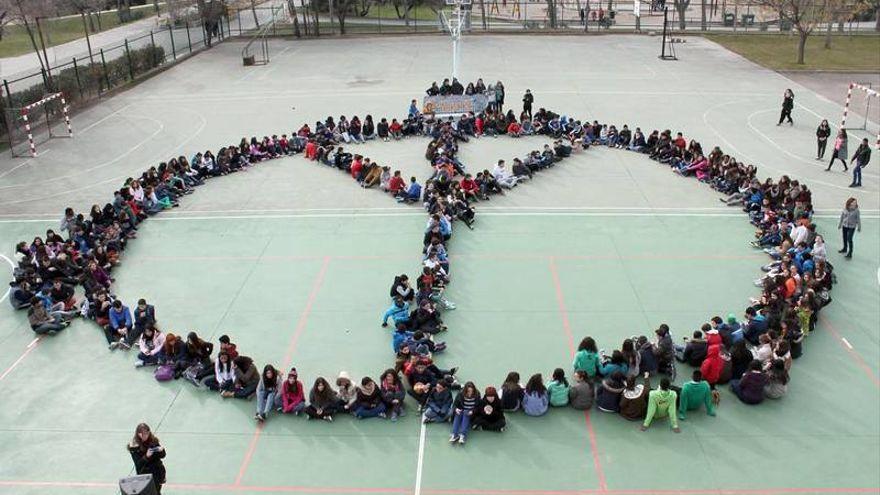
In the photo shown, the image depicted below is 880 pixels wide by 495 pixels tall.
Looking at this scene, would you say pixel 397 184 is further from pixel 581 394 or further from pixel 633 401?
pixel 633 401

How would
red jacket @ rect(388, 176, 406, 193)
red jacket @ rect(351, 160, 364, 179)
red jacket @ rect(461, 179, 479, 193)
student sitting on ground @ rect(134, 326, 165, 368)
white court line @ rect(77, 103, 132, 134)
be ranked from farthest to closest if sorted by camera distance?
white court line @ rect(77, 103, 132, 134) < red jacket @ rect(351, 160, 364, 179) < red jacket @ rect(388, 176, 406, 193) < red jacket @ rect(461, 179, 479, 193) < student sitting on ground @ rect(134, 326, 165, 368)

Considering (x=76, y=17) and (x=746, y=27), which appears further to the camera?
(x=76, y=17)

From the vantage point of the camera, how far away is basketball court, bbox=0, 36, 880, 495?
41.4 ft

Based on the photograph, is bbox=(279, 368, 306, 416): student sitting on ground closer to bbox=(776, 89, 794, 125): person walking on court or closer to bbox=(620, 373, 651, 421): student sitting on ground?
bbox=(620, 373, 651, 421): student sitting on ground

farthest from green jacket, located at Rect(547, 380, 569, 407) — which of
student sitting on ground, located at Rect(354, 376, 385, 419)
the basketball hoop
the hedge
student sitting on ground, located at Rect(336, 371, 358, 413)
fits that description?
the hedge

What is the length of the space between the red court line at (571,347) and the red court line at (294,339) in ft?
19.5

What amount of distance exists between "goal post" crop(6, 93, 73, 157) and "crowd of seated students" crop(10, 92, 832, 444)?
9179mm

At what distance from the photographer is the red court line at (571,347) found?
1236 cm

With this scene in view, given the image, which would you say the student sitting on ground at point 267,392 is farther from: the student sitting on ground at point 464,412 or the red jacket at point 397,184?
the red jacket at point 397,184

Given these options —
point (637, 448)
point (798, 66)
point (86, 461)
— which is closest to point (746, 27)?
point (798, 66)

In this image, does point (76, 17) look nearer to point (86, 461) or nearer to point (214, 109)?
point (214, 109)

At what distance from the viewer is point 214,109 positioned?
36531 millimetres

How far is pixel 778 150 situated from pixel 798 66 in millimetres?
18910

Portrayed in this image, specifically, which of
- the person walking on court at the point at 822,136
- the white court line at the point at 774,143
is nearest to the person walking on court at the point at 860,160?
the white court line at the point at 774,143
